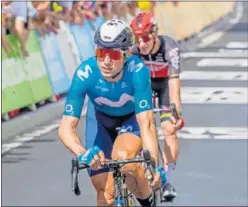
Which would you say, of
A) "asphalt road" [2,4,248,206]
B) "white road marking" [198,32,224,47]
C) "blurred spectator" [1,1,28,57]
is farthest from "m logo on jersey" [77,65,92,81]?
"white road marking" [198,32,224,47]

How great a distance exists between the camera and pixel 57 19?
19.4 m

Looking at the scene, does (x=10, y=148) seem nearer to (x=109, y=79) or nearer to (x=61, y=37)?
(x=61, y=37)

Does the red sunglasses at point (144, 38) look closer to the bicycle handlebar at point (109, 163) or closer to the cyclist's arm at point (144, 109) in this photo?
the cyclist's arm at point (144, 109)

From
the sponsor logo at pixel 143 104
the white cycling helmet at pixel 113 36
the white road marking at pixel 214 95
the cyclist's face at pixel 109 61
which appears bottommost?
the white road marking at pixel 214 95

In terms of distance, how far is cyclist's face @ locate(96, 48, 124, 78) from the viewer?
7.24 m

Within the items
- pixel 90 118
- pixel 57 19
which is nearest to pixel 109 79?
pixel 90 118

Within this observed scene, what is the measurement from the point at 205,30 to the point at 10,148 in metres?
26.7

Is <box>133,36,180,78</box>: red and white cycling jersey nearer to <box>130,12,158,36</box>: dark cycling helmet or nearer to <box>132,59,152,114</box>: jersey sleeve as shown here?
<box>130,12,158,36</box>: dark cycling helmet

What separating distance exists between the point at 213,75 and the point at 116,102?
1779cm

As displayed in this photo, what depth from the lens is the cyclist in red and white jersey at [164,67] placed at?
10008 mm

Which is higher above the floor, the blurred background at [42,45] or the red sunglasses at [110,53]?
the red sunglasses at [110,53]

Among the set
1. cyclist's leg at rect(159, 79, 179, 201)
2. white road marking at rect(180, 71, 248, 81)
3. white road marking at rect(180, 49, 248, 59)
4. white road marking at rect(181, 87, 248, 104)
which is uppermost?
cyclist's leg at rect(159, 79, 179, 201)

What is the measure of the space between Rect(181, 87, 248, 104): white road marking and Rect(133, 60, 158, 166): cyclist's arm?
42.4 feet

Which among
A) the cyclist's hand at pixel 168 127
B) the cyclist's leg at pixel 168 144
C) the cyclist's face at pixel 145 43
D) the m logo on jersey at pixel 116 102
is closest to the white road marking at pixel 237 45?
the cyclist's leg at pixel 168 144
